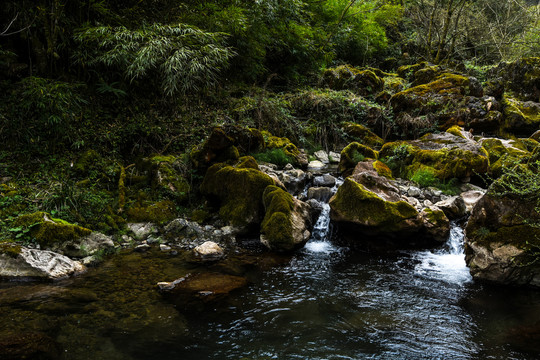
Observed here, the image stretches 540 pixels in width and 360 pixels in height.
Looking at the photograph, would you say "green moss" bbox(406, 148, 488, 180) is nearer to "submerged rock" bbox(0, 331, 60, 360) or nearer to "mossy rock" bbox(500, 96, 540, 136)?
"mossy rock" bbox(500, 96, 540, 136)

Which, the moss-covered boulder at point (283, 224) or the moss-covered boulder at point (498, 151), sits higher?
the moss-covered boulder at point (498, 151)

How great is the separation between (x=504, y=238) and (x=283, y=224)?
3075 mm

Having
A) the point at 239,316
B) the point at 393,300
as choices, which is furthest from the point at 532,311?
the point at 239,316

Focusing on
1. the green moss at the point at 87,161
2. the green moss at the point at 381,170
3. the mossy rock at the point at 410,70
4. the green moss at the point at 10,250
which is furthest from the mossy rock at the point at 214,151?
the mossy rock at the point at 410,70

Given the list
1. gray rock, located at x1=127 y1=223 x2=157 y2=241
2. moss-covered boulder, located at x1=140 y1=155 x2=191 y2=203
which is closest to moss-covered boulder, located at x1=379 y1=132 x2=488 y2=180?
moss-covered boulder, located at x1=140 y1=155 x2=191 y2=203

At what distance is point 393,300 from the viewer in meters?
3.76

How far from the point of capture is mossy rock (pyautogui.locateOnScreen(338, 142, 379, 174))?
8.01 metres

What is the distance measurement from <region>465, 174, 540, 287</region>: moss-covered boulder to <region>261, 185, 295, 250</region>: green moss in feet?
8.79

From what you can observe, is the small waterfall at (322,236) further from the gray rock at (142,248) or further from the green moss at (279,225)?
the gray rock at (142,248)

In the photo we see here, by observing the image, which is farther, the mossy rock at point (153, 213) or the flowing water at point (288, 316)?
the mossy rock at point (153, 213)

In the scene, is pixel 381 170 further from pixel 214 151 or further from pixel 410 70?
pixel 410 70

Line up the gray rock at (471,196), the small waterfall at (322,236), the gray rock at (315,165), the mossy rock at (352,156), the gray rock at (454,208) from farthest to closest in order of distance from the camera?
1. the gray rock at (315,165)
2. the mossy rock at (352,156)
3. the gray rock at (471,196)
4. the gray rock at (454,208)
5. the small waterfall at (322,236)

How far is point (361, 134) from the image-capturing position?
1038 centimetres

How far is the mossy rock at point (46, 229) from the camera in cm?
441
